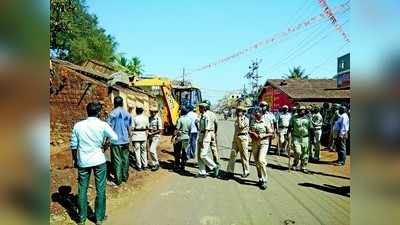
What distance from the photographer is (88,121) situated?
5605 mm

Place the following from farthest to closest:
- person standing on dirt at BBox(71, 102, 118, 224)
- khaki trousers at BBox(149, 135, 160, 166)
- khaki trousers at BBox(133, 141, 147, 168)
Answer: khaki trousers at BBox(149, 135, 160, 166) < khaki trousers at BBox(133, 141, 147, 168) < person standing on dirt at BBox(71, 102, 118, 224)

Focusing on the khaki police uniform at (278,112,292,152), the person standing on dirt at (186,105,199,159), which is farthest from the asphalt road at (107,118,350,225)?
the khaki police uniform at (278,112,292,152)

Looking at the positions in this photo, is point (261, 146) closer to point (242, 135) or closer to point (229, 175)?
point (242, 135)

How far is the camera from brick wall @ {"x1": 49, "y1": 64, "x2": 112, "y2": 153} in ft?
45.5

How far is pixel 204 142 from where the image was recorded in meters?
9.70

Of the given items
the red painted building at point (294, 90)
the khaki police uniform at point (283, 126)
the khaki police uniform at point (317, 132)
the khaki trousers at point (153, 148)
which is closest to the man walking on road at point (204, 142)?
the khaki trousers at point (153, 148)

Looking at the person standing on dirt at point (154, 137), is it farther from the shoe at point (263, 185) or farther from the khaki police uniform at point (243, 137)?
the shoe at point (263, 185)

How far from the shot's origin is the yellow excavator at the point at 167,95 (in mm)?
19812

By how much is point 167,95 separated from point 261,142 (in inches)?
453

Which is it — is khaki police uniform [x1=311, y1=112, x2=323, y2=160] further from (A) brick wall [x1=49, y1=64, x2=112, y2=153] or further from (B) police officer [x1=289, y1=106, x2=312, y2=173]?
(A) brick wall [x1=49, y1=64, x2=112, y2=153]
